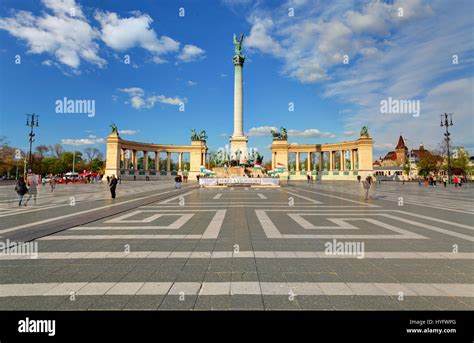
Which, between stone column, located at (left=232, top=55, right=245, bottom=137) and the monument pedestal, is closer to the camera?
the monument pedestal

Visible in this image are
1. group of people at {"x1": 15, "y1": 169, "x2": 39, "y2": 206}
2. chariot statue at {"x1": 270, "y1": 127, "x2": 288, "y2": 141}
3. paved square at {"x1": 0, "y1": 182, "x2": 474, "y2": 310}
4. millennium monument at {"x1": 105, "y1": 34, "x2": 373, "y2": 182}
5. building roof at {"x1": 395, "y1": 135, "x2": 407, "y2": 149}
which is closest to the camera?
paved square at {"x1": 0, "y1": 182, "x2": 474, "y2": 310}

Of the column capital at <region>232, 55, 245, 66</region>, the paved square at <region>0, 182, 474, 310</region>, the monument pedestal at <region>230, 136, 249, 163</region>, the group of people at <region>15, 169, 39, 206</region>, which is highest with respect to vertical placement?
the column capital at <region>232, 55, 245, 66</region>

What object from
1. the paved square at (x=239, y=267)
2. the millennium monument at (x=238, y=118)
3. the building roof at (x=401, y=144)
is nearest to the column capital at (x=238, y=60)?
the millennium monument at (x=238, y=118)

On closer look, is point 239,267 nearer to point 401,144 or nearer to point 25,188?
point 25,188

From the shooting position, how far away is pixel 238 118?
58719mm

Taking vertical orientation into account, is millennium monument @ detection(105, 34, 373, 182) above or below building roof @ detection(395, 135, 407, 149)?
below

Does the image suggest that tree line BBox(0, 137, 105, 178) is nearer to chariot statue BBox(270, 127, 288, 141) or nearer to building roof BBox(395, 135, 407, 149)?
chariot statue BBox(270, 127, 288, 141)

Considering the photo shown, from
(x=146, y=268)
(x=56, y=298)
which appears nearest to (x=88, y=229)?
(x=146, y=268)

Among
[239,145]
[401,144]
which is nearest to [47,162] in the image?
[239,145]

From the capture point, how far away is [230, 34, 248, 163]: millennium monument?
5803 centimetres

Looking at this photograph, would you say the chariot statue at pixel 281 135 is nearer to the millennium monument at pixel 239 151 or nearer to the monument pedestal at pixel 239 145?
the millennium monument at pixel 239 151

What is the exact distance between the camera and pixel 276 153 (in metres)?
84.9

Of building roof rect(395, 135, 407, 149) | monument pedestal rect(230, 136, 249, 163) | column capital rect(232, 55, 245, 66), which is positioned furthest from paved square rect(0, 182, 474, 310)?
building roof rect(395, 135, 407, 149)
